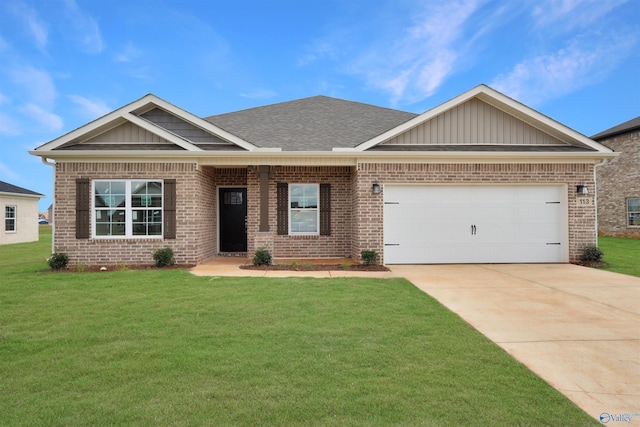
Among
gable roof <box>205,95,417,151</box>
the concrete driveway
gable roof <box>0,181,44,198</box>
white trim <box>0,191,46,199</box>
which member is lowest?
the concrete driveway

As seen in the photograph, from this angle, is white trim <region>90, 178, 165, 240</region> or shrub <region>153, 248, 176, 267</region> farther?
white trim <region>90, 178, 165, 240</region>

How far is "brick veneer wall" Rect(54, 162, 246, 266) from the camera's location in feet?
32.2

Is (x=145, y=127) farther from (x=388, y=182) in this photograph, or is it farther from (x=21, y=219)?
(x=21, y=219)

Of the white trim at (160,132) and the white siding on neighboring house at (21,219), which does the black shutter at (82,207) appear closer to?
the white trim at (160,132)

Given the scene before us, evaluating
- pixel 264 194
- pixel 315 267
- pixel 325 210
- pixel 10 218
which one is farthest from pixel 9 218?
pixel 315 267

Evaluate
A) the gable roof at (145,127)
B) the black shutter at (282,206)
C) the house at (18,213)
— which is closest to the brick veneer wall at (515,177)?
the black shutter at (282,206)

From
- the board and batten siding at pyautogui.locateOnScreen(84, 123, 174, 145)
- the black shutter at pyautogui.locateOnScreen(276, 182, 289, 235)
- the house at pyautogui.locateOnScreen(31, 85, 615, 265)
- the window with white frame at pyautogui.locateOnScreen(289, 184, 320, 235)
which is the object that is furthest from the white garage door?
the board and batten siding at pyautogui.locateOnScreen(84, 123, 174, 145)

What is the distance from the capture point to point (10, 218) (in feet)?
62.7

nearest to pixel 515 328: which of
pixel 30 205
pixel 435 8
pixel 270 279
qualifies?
pixel 270 279

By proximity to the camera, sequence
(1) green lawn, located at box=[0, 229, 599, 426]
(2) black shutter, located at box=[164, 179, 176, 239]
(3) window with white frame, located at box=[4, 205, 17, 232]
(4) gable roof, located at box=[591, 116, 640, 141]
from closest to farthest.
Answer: (1) green lawn, located at box=[0, 229, 599, 426] < (2) black shutter, located at box=[164, 179, 176, 239] < (3) window with white frame, located at box=[4, 205, 17, 232] < (4) gable roof, located at box=[591, 116, 640, 141]

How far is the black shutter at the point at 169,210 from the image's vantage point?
9.87 meters

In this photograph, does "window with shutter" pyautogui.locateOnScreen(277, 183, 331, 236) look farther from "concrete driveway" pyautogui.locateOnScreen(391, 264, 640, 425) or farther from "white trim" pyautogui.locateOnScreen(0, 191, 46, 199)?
"white trim" pyautogui.locateOnScreen(0, 191, 46, 199)

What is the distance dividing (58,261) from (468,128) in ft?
38.7

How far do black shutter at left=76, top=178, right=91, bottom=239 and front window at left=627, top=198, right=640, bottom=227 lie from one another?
85.6 feet
